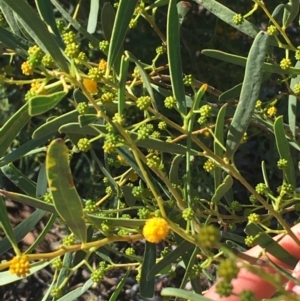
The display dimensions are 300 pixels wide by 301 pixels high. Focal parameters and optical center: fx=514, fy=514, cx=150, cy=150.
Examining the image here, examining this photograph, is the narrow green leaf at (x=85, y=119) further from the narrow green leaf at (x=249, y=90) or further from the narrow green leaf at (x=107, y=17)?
the narrow green leaf at (x=107, y=17)

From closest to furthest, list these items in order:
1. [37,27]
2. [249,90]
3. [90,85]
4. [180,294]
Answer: [180,294] → [37,27] → [90,85] → [249,90]

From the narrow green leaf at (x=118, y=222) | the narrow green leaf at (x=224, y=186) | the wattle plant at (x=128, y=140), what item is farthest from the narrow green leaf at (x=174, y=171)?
the narrow green leaf at (x=118, y=222)

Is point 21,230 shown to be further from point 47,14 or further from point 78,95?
point 47,14

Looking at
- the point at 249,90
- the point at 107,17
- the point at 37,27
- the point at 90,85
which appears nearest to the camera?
the point at 37,27

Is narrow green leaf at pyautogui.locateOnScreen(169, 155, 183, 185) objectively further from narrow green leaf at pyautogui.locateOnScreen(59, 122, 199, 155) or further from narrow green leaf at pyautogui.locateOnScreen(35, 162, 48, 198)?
narrow green leaf at pyautogui.locateOnScreen(35, 162, 48, 198)

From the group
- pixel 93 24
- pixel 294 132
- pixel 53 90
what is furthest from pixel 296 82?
pixel 53 90

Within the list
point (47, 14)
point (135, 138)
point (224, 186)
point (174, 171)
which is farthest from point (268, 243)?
point (47, 14)

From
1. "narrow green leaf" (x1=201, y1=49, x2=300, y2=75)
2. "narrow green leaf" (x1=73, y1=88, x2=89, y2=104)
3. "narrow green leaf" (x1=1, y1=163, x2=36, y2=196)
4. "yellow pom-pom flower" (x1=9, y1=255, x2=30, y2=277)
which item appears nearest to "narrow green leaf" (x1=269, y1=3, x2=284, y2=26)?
"narrow green leaf" (x1=201, y1=49, x2=300, y2=75)

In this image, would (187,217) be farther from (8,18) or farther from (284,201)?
(8,18)
